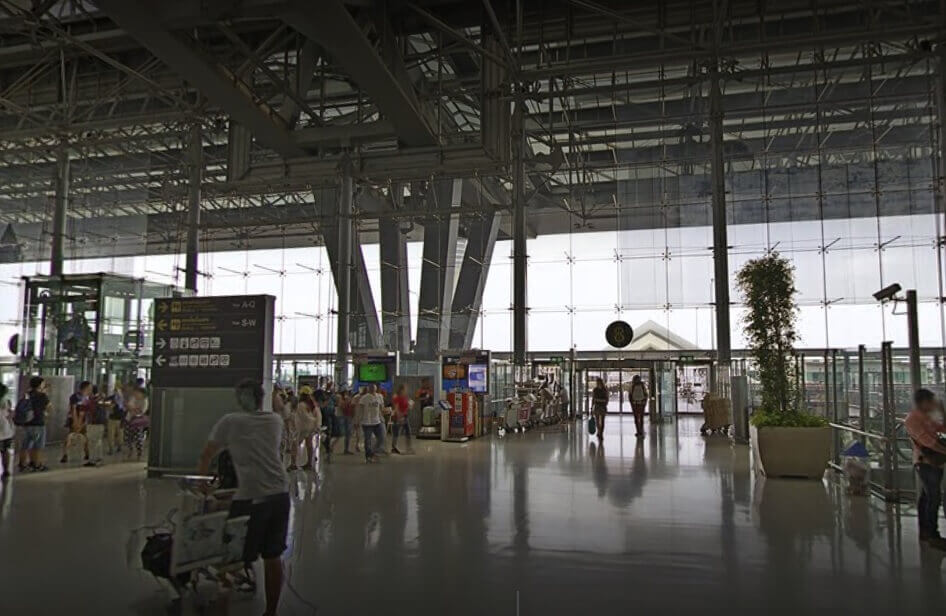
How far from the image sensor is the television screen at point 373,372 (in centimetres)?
1753

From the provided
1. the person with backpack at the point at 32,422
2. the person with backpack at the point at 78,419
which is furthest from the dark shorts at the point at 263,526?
the person with backpack at the point at 78,419

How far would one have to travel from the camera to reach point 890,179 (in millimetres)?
18391

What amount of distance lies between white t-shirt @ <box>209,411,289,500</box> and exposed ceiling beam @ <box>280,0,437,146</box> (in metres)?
8.92

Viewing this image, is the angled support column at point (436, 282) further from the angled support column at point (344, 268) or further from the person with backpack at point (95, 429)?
the person with backpack at point (95, 429)

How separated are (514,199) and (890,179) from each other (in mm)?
9792

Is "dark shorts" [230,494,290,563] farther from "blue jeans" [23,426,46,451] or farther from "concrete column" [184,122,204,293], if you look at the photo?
"concrete column" [184,122,204,293]

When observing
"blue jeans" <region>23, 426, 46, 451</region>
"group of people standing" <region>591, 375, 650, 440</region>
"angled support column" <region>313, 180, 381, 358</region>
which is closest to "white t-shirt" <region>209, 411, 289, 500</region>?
"blue jeans" <region>23, 426, 46, 451</region>

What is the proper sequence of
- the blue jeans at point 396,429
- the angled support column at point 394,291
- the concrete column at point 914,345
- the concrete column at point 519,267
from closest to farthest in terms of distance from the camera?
the concrete column at point 914,345 < the blue jeans at point 396,429 < the concrete column at point 519,267 < the angled support column at point 394,291

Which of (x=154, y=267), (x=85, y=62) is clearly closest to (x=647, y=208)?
(x=85, y=62)

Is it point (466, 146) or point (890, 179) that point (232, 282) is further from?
point (890, 179)

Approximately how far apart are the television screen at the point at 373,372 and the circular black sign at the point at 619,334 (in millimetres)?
6776

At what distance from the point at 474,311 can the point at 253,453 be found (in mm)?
18641

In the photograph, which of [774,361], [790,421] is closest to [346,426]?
[774,361]

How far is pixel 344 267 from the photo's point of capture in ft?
62.2
